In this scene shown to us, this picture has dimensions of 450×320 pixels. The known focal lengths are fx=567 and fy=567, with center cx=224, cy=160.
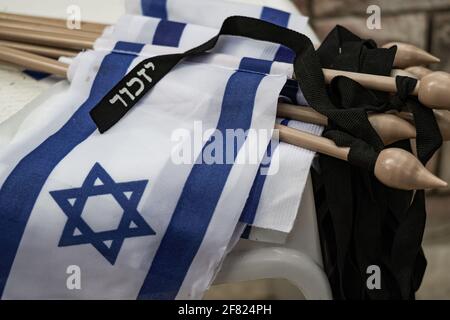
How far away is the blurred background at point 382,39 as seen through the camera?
612 millimetres

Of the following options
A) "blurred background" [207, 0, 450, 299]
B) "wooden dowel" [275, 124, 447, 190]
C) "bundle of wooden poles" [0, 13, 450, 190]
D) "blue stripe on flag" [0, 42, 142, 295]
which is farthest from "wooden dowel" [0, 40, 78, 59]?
"blurred background" [207, 0, 450, 299]

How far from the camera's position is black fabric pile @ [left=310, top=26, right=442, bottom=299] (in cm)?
46

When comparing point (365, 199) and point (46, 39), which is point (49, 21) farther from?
point (365, 199)

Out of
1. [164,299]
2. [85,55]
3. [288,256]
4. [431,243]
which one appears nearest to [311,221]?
[288,256]

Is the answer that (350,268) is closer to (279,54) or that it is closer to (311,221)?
(311,221)

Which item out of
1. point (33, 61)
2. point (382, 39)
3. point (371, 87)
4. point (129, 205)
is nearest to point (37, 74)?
point (33, 61)

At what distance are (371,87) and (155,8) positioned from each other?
10.6 inches

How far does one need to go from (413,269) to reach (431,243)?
691mm

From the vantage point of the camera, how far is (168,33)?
22.9 inches

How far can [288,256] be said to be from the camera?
483 millimetres

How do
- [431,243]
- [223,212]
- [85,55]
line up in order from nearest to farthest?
[223,212], [85,55], [431,243]

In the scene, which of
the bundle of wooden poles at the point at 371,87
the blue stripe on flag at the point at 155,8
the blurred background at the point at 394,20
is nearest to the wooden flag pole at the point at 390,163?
the bundle of wooden poles at the point at 371,87

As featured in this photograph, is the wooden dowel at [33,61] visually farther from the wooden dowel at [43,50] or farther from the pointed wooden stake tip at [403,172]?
the pointed wooden stake tip at [403,172]

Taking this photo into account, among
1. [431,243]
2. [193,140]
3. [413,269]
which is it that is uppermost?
[193,140]
